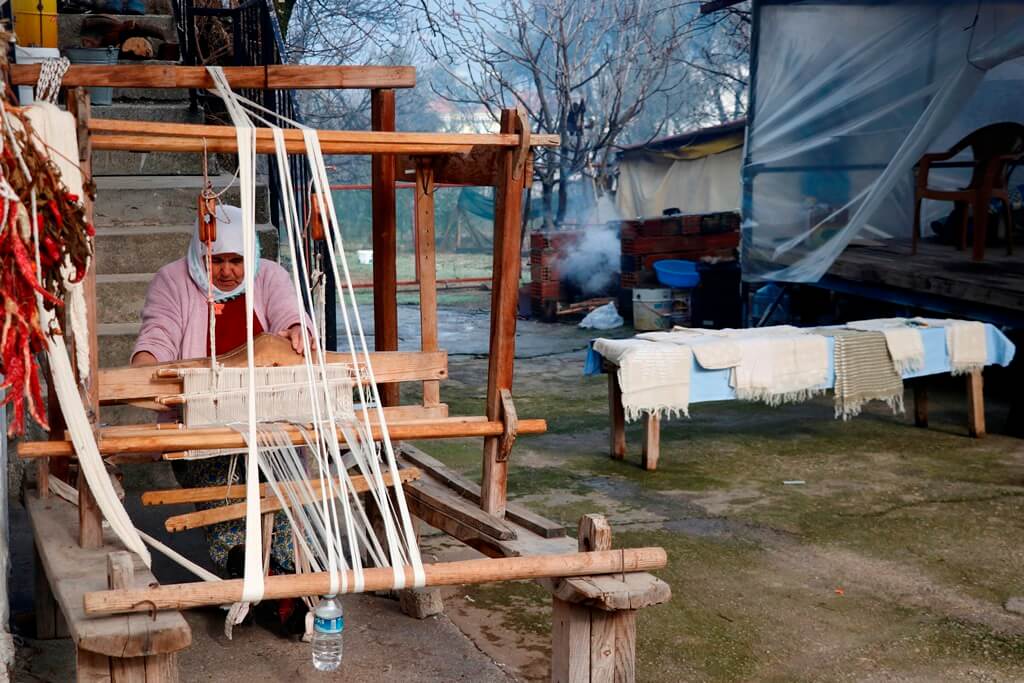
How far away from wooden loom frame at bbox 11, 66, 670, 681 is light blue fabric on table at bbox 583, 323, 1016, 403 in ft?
8.08

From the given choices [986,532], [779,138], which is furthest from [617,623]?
[779,138]

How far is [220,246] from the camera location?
412 cm

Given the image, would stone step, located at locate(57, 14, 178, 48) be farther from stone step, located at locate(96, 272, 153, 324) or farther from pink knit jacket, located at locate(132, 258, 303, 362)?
pink knit jacket, located at locate(132, 258, 303, 362)

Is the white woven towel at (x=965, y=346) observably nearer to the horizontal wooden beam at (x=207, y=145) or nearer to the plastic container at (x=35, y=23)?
the horizontal wooden beam at (x=207, y=145)

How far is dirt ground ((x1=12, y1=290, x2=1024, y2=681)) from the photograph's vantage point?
3.85 meters

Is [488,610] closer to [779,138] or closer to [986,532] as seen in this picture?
[986,532]

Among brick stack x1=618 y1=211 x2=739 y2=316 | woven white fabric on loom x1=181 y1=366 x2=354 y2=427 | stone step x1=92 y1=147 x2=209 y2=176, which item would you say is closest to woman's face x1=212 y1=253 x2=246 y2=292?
woven white fabric on loom x1=181 y1=366 x2=354 y2=427

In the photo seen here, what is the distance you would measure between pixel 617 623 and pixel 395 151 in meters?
1.45

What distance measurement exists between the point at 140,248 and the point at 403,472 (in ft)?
11.0

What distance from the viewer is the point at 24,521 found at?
521 centimetres

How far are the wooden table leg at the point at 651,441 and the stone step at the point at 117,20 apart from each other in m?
4.88

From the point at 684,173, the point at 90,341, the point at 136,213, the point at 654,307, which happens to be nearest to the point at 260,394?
the point at 90,341

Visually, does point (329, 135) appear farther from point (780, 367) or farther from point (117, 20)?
Answer: point (117, 20)

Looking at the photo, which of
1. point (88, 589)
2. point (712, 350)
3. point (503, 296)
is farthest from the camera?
point (712, 350)
